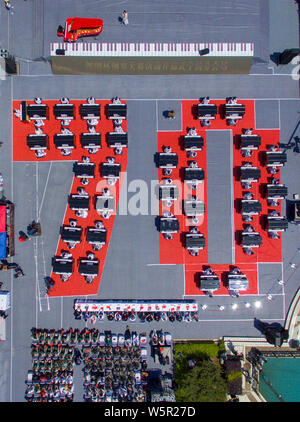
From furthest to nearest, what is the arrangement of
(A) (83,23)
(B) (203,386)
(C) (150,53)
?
(C) (150,53), (A) (83,23), (B) (203,386)

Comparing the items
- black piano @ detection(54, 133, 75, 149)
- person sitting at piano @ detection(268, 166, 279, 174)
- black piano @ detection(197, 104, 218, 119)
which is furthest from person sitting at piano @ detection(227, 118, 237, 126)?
black piano @ detection(54, 133, 75, 149)

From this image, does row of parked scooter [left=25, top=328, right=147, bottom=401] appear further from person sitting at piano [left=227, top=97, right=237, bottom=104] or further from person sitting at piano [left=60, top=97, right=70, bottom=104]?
person sitting at piano [left=227, top=97, right=237, bottom=104]

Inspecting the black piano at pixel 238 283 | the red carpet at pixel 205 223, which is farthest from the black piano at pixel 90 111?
the black piano at pixel 238 283

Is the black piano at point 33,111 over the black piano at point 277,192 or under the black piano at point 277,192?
over

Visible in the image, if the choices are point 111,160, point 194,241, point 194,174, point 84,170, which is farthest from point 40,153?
point 194,241

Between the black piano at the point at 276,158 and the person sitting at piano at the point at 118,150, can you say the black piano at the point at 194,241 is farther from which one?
the person sitting at piano at the point at 118,150

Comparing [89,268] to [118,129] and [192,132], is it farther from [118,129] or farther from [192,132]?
[192,132]
